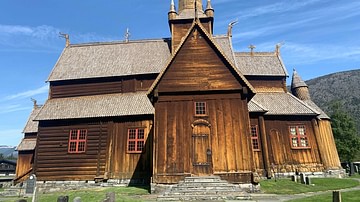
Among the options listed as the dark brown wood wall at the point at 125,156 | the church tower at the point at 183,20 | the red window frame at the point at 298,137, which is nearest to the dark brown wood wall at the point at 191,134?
the dark brown wood wall at the point at 125,156

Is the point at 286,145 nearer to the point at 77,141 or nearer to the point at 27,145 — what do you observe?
the point at 77,141

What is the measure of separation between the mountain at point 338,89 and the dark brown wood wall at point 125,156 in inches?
4733

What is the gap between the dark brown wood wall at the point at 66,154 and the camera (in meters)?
22.2

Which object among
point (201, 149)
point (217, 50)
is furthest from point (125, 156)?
point (217, 50)

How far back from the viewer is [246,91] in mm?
17109

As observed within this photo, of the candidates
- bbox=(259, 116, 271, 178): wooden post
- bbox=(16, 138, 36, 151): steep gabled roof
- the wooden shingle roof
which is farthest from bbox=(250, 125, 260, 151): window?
bbox=(16, 138, 36, 151): steep gabled roof

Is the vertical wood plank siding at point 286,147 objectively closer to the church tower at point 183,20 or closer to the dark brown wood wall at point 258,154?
the dark brown wood wall at point 258,154

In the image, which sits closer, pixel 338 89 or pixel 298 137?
pixel 298 137

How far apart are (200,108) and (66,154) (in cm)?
1359

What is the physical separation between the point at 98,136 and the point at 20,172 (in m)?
13.3

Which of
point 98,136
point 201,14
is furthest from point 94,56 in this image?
point 201,14

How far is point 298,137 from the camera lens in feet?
78.2

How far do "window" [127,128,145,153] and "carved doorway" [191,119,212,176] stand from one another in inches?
270

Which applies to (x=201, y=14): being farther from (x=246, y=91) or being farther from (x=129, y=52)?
(x=246, y=91)
